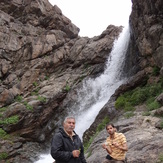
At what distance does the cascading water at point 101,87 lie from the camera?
22.7 m

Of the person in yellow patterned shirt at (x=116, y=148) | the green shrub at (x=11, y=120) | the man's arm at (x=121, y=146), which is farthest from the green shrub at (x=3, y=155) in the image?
the man's arm at (x=121, y=146)

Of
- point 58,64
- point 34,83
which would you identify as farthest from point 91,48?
point 34,83

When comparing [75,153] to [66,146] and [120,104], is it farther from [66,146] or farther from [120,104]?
[120,104]

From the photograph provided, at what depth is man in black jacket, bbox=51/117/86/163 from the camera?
13.7ft

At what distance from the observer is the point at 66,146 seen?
14.2 ft

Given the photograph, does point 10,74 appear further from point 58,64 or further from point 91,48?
point 91,48

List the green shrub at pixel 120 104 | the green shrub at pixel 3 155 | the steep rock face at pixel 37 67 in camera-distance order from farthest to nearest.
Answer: the steep rock face at pixel 37 67 → the green shrub at pixel 3 155 → the green shrub at pixel 120 104

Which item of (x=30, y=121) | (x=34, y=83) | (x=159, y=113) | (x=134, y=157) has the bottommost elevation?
(x=134, y=157)

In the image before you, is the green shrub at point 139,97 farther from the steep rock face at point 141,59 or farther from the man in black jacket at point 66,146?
the man in black jacket at point 66,146

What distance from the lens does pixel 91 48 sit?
3016 cm

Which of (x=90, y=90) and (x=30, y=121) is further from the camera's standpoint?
(x=90, y=90)

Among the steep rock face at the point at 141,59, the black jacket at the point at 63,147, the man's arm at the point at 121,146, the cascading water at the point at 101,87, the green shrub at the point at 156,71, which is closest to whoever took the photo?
the black jacket at the point at 63,147

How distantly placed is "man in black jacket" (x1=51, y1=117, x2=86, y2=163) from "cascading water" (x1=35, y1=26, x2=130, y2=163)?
55.4 feet

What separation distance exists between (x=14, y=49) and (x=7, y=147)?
42.2 ft
